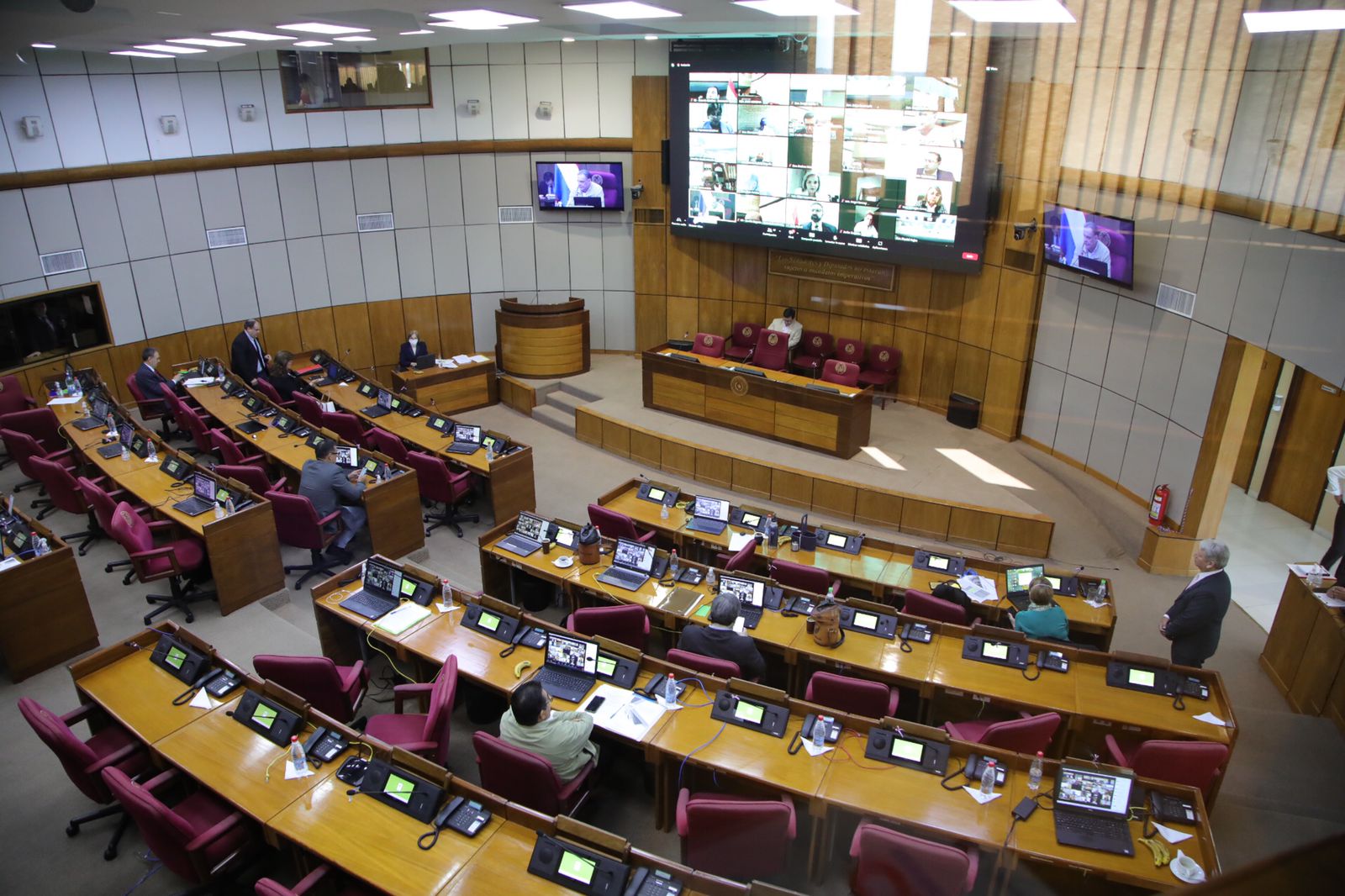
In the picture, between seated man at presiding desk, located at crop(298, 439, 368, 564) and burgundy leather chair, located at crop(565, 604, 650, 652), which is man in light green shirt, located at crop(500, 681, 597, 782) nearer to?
burgundy leather chair, located at crop(565, 604, 650, 652)

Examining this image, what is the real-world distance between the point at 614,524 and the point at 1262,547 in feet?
18.8

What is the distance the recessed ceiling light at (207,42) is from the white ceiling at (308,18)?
1.37 feet

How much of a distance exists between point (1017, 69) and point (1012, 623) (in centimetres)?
466

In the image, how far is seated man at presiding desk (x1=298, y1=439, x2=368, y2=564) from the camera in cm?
748

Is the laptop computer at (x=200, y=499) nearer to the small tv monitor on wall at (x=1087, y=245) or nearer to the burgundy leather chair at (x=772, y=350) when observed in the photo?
the burgundy leather chair at (x=772, y=350)

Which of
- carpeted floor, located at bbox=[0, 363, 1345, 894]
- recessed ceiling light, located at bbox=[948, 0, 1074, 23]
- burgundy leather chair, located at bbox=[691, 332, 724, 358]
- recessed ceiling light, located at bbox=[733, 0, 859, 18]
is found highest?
recessed ceiling light, located at bbox=[733, 0, 859, 18]

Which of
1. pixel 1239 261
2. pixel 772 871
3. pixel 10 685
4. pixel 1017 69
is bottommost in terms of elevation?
pixel 10 685

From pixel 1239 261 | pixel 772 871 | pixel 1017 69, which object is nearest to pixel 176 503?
pixel 772 871

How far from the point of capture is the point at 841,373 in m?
10.9

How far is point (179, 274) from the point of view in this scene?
1139 centimetres

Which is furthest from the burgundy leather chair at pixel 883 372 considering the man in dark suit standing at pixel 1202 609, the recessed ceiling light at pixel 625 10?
the recessed ceiling light at pixel 625 10

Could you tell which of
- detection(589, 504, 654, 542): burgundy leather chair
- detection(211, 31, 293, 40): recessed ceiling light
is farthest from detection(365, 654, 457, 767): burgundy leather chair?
detection(211, 31, 293, 40): recessed ceiling light

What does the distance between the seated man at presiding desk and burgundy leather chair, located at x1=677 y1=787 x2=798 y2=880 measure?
459cm

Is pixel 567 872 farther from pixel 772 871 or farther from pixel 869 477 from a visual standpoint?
pixel 869 477
